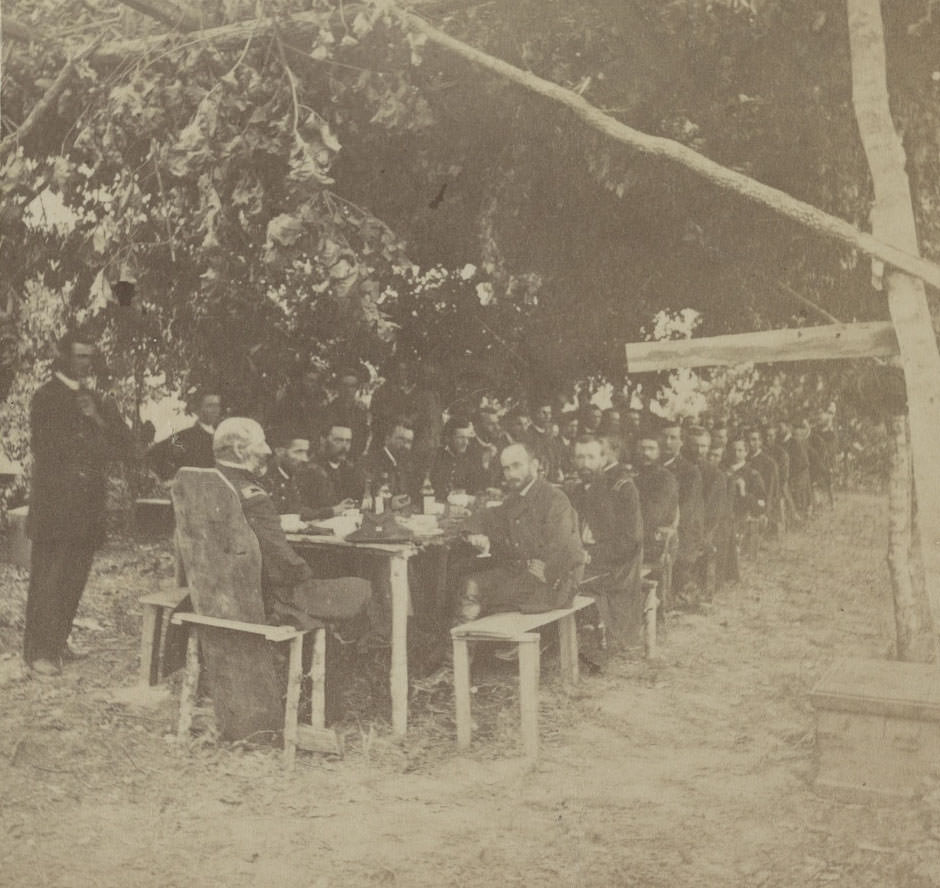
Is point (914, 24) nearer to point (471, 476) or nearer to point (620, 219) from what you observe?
point (620, 219)

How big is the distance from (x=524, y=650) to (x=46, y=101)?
2.75m

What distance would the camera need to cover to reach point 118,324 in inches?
155

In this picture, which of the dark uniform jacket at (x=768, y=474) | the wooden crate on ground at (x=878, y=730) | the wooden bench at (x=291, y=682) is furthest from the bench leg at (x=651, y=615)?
the wooden bench at (x=291, y=682)

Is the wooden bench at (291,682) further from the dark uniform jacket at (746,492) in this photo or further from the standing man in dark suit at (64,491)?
the dark uniform jacket at (746,492)

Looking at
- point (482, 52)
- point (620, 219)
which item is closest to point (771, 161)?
point (620, 219)

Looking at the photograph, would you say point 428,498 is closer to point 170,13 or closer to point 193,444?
point 193,444

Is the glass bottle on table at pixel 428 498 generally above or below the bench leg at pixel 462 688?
above

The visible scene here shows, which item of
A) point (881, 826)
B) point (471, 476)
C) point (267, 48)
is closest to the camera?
point (881, 826)

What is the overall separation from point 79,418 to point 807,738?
2875 millimetres

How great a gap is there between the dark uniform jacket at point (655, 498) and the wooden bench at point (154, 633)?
1.79 m

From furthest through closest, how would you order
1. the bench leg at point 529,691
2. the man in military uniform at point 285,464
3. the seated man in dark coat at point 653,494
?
the man in military uniform at point 285,464 < the seated man in dark coat at point 653,494 < the bench leg at point 529,691

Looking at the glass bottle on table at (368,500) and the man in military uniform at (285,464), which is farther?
the glass bottle on table at (368,500)

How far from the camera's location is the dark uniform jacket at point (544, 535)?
402cm

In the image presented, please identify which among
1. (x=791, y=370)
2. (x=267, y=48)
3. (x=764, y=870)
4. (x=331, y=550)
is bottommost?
(x=764, y=870)
